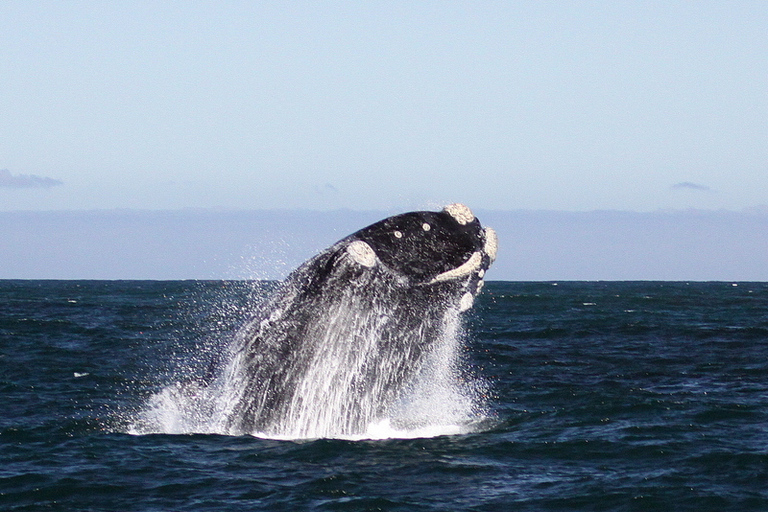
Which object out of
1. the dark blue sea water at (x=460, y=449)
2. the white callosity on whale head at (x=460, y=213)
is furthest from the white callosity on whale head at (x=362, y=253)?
the dark blue sea water at (x=460, y=449)

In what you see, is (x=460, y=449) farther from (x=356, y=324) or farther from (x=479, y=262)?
(x=479, y=262)

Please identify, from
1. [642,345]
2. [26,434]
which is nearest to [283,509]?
[26,434]

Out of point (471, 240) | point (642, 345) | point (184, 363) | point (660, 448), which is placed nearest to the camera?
point (471, 240)

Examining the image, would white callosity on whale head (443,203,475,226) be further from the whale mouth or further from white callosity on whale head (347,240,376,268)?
white callosity on whale head (347,240,376,268)

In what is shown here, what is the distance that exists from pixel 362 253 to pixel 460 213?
4.53 ft

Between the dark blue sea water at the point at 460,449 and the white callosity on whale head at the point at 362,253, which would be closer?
the white callosity on whale head at the point at 362,253

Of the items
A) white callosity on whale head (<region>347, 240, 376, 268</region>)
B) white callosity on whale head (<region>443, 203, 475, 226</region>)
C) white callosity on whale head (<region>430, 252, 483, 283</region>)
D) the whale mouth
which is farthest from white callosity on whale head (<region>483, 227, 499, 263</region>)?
white callosity on whale head (<region>347, 240, 376, 268</region>)

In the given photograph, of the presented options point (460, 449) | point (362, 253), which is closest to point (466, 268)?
point (362, 253)

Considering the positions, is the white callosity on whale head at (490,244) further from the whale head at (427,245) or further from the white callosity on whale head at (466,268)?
the white callosity on whale head at (466,268)

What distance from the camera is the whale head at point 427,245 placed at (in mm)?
11500

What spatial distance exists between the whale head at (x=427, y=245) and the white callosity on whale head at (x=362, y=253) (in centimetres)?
10

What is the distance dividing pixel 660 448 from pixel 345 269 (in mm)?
6063

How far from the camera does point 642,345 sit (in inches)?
1208

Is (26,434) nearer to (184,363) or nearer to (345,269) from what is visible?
(345,269)
